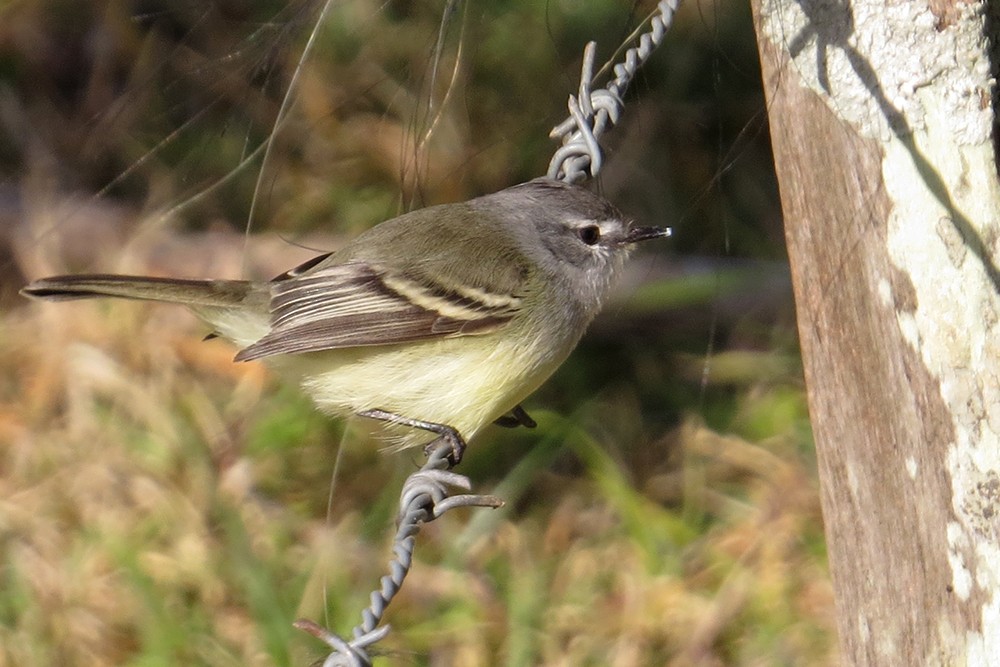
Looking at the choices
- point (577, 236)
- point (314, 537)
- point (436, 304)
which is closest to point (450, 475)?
point (436, 304)

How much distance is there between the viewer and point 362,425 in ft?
12.5

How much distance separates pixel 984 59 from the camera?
7.00 feet

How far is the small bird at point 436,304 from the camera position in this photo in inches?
123

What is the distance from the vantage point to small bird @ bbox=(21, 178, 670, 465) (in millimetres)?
3121

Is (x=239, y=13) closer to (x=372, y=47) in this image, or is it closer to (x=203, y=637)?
(x=372, y=47)

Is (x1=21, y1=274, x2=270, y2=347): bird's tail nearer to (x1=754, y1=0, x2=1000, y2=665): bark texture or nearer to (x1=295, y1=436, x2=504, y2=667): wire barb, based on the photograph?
(x1=295, y1=436, x2=504, y2=667): wire barb

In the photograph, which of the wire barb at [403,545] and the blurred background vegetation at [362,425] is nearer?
the wire barb at [403,545]

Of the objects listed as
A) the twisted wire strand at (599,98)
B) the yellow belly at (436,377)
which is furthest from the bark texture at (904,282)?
the yellow belly at (436,377)

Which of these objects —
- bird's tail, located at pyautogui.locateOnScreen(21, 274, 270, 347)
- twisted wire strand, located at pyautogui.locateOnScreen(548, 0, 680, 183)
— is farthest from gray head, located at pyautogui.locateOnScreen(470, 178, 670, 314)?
bird's tail, located at pyautogui.locateOnScreen(21, 274, 270, 347)

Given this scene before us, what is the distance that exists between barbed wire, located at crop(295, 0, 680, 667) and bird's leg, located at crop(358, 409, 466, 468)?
0.06 feet

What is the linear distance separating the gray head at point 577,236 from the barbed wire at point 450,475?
10.7 inches

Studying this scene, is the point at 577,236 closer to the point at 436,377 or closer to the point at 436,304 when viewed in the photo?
the point at 436,304

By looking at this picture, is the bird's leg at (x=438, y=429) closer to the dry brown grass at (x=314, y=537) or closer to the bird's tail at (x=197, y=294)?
the bird's tail at (x=197, y=294)

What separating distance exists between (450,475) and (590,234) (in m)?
1.19
